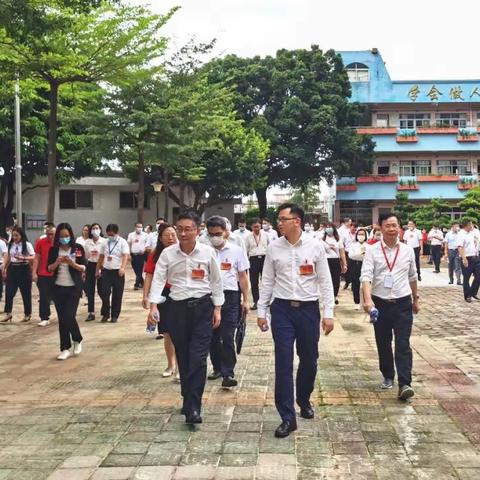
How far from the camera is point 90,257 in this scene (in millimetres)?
11430

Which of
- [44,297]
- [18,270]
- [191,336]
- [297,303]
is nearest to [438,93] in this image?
[18,270]

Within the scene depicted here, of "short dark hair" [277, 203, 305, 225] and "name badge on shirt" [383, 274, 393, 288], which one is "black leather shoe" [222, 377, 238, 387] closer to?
"name badge on shirt" [383, 274, 393, 288]

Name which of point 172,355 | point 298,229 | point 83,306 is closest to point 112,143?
point 83,306

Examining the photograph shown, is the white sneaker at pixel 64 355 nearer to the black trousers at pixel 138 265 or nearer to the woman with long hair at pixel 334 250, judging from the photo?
the woman with long hair at pixel 334 250

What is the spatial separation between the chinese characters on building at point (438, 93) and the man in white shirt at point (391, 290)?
126 ft

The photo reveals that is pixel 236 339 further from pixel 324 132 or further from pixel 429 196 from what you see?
pixel 429 196

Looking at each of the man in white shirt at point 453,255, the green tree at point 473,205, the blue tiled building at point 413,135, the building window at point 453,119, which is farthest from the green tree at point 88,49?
the building window at point 453,119

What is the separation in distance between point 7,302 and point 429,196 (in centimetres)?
3576

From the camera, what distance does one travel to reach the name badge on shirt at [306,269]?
488 centimetres

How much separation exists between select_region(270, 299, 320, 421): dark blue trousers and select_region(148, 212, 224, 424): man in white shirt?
57 cm

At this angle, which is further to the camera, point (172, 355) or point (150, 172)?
point (150, 172)

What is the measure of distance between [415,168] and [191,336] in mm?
40508

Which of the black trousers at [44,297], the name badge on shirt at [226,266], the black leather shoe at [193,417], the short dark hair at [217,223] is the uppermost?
the short dark hair at [217,223]

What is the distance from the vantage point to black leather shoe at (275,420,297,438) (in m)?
4.57
